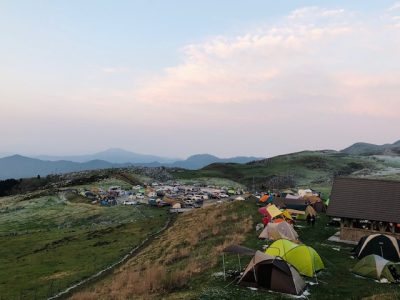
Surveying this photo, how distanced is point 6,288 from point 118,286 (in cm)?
2126

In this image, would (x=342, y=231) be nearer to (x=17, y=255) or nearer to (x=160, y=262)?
(x=160, y=262)

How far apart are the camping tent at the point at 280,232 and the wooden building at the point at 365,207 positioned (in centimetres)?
521

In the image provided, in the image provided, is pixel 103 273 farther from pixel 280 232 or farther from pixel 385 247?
pixel 385 247

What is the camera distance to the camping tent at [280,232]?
1710 inches

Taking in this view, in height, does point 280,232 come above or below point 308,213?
below

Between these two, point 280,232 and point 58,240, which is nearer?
point 280,232

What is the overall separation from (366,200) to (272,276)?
22.8 meters

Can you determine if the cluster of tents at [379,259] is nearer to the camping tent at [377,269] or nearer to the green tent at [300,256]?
the camping tent at [377,269]

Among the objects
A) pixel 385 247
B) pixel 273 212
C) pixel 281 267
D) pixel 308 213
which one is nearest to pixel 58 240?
pixel 273 212

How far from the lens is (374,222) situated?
1754 inches

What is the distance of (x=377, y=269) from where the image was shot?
3092cm

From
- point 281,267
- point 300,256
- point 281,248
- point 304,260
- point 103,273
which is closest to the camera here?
point 281,267

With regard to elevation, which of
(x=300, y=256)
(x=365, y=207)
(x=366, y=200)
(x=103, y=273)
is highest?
(x=366, y=200)

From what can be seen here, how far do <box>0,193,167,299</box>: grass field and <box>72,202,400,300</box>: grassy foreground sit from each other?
8.29 meters
